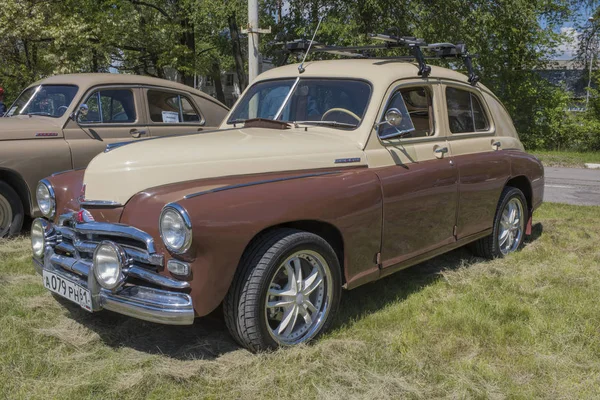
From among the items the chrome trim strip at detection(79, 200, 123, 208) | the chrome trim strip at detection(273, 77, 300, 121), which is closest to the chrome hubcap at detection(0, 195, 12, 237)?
the chrome trim strip at detection(79, 200, 123, 208)

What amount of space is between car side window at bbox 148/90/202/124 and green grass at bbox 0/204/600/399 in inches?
126

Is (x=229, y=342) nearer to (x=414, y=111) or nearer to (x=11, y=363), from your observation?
(x=11, y=363)

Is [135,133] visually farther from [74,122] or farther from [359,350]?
[359,350]

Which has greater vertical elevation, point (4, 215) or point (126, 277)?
point (126, 277)

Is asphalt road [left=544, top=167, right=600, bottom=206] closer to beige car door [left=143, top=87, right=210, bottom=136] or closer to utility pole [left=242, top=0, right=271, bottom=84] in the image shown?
utility pole [left=242, top=0, right=271, bottom=84]

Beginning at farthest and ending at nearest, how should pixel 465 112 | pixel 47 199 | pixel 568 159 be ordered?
pixel 568 159
pixel 465 112
pixel 47 199

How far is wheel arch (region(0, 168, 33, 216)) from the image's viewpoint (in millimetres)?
6320

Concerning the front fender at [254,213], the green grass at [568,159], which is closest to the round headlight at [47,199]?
the front fender at [254,213]

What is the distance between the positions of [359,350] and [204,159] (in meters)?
1.52

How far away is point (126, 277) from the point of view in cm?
310

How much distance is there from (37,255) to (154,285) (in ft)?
4.12

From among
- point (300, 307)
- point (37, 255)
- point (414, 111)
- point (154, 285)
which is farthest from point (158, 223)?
point (414, 111)

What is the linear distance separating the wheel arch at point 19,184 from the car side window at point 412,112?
4277 millimetres

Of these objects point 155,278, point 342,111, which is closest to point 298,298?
point 155,278
